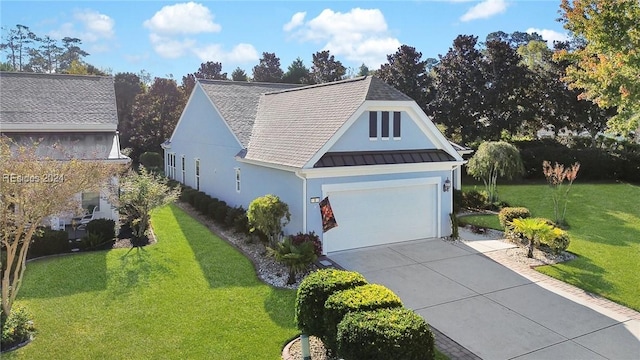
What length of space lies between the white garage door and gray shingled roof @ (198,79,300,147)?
6.28 meters

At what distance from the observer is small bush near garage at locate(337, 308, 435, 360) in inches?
262

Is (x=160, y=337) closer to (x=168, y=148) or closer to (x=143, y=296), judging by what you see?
(x=143, y=296)

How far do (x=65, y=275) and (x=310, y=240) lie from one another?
7.30 m

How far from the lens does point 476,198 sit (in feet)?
77.4

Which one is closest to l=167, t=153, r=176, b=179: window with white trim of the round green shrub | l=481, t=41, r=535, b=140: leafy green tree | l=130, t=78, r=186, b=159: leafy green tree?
l=130, t=78, r=186, b=159: leafy green tree

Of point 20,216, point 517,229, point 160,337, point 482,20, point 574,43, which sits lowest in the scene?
point 160,337

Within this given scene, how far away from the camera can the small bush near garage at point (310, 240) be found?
13.4 meters

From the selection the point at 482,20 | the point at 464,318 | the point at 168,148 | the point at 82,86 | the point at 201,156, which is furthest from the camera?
the point at 168,148

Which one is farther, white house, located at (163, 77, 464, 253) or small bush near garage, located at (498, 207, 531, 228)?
small bush near garage, located at (498, 207, 531, 228)

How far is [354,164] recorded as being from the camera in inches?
584

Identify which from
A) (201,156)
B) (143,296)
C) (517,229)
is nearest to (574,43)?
(517,229)

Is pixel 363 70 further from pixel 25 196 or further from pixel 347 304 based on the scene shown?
pixel 347 304

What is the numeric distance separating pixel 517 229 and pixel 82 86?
72.5 feet

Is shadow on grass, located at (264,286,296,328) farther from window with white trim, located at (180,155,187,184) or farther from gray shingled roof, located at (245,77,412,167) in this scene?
window with white trim, located at (180,155,187,184)
